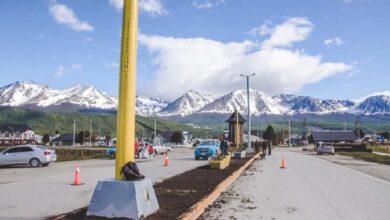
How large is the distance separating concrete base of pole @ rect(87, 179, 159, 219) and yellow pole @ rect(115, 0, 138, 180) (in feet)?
1.48

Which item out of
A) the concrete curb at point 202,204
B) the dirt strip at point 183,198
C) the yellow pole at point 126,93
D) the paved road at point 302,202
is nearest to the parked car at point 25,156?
the dirt strip at point 183,198

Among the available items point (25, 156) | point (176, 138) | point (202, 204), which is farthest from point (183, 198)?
point (176, 138)

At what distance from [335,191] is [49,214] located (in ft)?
29.8

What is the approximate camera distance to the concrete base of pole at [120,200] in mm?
8797

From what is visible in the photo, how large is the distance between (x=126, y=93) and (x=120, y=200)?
210 cm

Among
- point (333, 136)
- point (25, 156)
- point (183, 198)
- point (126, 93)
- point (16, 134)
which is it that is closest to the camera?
point (126, 93)

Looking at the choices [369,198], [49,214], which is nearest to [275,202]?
[369,198]

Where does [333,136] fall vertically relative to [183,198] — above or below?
above

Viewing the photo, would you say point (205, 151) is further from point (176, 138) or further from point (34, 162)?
point (176, 138)

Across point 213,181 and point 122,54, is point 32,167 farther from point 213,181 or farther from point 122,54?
point 122,54

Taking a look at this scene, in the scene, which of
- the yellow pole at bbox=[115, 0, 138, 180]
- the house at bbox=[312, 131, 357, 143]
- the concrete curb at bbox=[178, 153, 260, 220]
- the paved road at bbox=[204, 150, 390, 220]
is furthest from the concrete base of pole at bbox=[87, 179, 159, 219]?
the house at bbox=[312, 131, 357, 143]

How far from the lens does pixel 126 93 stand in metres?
9.52

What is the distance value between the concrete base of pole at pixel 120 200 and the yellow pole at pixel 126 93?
45cm

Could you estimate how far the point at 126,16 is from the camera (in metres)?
9.71
